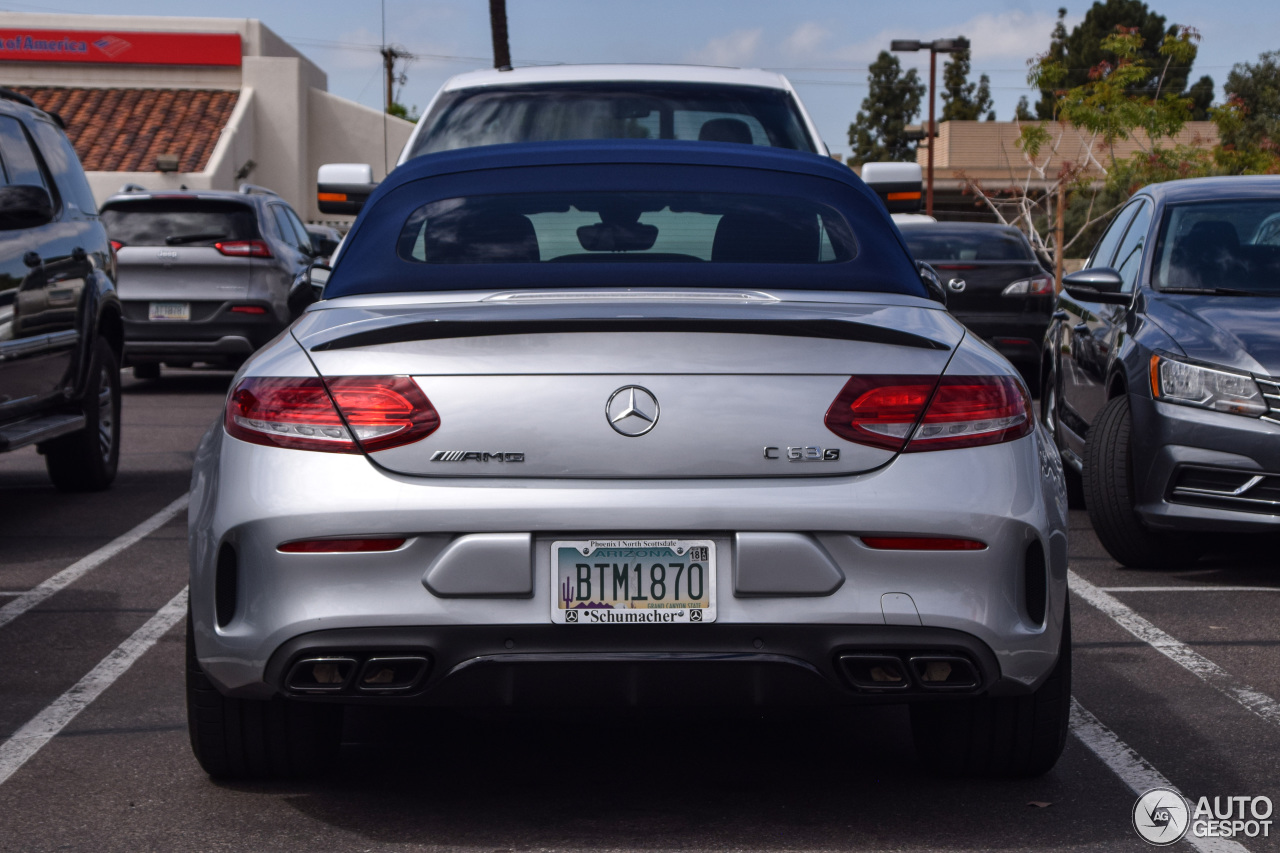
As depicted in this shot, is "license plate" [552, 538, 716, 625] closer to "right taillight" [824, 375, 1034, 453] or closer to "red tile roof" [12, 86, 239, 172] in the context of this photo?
"right taillight" [824, 375, 1034, 453]

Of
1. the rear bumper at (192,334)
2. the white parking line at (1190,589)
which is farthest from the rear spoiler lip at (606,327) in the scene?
the rear bumper at (192,334)

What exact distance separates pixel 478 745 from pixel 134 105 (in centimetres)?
3411

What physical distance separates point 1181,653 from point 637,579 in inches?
114

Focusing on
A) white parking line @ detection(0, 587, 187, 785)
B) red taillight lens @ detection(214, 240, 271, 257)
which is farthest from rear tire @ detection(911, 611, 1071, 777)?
red taillight lens @ detection(214, 240, 271, 257)

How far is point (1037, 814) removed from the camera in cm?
400

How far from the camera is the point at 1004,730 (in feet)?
13.5

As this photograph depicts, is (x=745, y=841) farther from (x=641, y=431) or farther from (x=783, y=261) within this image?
Answer: (x=783, y=261)

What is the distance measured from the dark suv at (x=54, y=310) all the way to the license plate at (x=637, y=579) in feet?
16.6

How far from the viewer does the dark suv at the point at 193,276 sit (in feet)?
49.1

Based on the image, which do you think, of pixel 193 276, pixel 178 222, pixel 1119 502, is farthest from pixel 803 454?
pixel 178 222

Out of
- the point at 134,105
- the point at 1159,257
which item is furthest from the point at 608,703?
the point at 134,105

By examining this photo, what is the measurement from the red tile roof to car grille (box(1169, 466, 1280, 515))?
28.9 metres

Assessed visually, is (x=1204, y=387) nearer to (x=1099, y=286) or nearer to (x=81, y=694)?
(x=1099, y=286)

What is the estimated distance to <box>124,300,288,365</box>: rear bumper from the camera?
14922 millimetres
